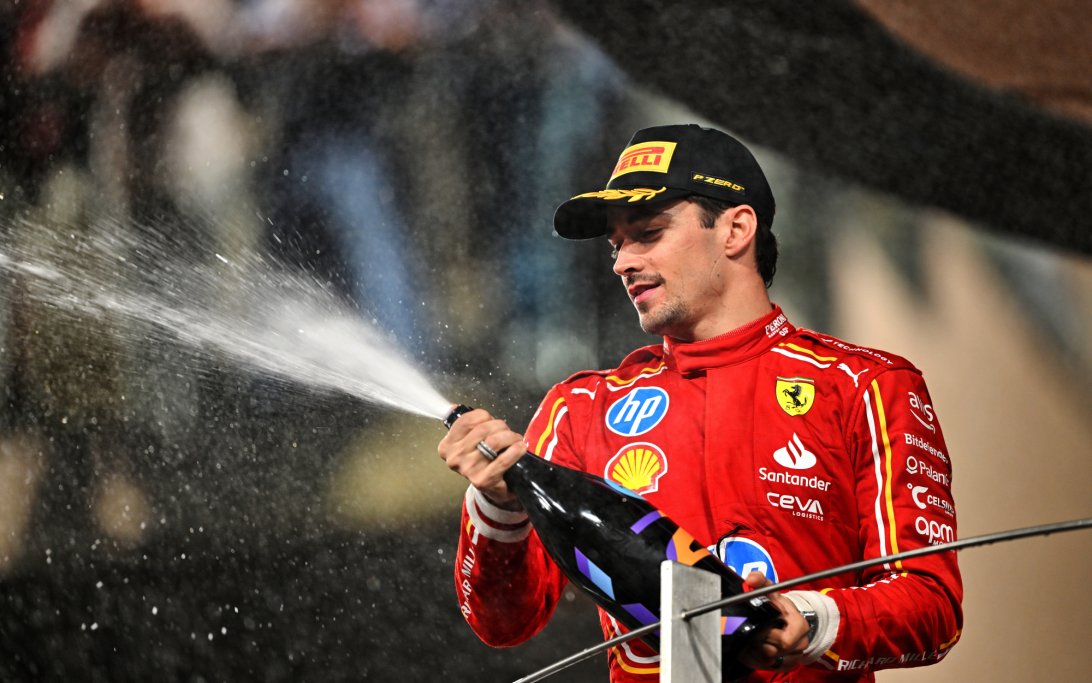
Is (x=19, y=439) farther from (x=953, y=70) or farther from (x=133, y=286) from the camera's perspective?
(x=953, y=70)

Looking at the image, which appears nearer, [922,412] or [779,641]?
[779,641]

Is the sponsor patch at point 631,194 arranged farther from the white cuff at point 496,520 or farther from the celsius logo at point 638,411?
the white cuff at point 496,520

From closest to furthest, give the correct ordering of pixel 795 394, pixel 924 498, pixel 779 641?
pixel 779 641
pixel 924 498
pixel 795 394

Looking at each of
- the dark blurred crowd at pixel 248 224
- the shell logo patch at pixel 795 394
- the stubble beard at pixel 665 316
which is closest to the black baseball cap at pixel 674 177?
the stubble beard at pixel 665 316

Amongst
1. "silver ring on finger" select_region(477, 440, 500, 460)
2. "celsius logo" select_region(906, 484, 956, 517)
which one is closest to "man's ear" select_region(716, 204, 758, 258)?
"celsius logo" select_region(906, 484, 956, 517)

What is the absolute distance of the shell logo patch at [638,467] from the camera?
4.20ft

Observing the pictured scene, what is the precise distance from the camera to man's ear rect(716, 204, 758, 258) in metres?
1.41

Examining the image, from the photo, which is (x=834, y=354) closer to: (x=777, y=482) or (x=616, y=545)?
(x=777, y=482)

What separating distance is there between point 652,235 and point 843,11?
124 cm

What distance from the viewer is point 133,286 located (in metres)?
2.21

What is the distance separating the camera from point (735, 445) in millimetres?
1263

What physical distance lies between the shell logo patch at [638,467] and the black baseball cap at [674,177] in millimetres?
278

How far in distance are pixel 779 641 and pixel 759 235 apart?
0.62 m

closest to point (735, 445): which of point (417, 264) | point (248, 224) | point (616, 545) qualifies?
point (616, 545)
